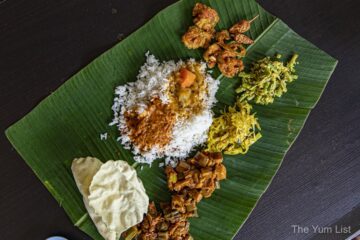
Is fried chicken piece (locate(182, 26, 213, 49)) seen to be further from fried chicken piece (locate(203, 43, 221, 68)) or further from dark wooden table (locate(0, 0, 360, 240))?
dark wooden table (locate(0, 0, 360, 240))

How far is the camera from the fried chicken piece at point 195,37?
3.12m

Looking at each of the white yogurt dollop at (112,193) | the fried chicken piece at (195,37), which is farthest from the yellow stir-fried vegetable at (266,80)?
the white yogurt dollop at (112,193)

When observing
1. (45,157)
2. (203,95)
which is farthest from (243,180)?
(45,157)

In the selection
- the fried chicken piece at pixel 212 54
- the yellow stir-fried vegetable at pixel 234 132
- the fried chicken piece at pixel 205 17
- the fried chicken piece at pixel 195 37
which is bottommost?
the yellow stir-fried vegetable at pixel 234 132

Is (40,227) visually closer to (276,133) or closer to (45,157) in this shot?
(45,157)

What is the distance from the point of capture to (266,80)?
3.12 meters

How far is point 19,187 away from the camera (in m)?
3.20

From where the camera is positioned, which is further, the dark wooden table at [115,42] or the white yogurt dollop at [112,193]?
the dark wooden table at [115,42]

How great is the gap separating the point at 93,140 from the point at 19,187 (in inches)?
30.1

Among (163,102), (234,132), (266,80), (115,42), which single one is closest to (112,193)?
(163,102)

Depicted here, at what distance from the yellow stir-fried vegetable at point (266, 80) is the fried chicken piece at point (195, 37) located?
425 millimetres

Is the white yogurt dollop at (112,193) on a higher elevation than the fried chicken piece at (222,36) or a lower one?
lower

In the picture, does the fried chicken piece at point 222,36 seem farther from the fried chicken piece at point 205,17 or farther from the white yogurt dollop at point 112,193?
the white yogurt dollop at point 112,193

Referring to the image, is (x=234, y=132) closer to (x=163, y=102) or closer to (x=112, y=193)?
(x=163, y=102)
